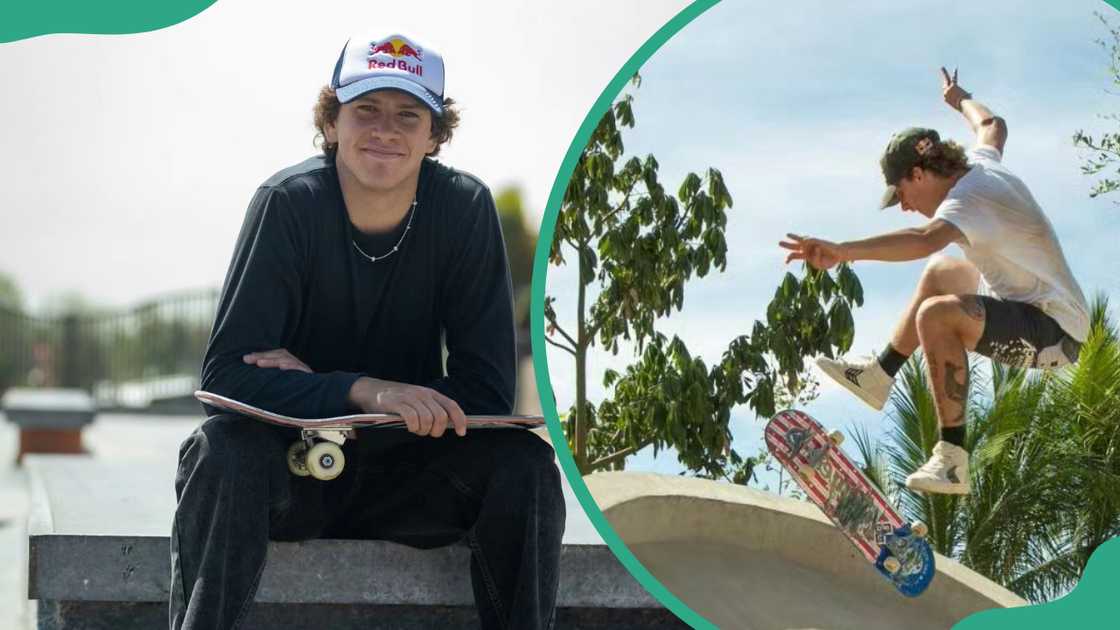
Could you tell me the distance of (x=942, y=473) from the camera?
2762 millimetres

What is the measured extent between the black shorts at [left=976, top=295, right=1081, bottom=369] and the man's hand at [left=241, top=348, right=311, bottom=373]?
1401mm

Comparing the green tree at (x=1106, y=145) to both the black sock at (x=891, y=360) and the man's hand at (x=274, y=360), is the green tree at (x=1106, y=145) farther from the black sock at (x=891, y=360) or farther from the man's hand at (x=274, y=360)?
the man's hand at (x=274, y=360)

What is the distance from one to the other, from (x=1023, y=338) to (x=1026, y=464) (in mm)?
283

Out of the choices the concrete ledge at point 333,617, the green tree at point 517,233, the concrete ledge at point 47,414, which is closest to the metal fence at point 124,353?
the green tree at point 517,233

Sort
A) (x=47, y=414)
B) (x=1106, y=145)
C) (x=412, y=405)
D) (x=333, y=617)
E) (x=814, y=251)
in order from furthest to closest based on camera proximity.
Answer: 1. (x=47, y=414)
2. (x=333, y=617)
3. (x=1106, y=145)
4. (x=814, y=251)
5. (x=412, y=405)

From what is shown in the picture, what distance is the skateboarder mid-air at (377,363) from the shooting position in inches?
95.5

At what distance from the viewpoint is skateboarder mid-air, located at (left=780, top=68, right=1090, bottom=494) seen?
269cm

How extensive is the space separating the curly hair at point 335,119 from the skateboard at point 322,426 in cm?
67

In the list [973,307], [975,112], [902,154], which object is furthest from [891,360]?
[975,112]

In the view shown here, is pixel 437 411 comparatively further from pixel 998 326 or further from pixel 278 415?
pixel 998 326

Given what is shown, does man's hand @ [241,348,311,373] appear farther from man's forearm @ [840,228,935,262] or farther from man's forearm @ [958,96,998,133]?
man's forearm @ [958,96,998,133]

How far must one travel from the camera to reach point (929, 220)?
2688mm

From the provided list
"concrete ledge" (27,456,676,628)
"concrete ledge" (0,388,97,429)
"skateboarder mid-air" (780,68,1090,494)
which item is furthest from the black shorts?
"concrete ledge" (0,388,97,429)

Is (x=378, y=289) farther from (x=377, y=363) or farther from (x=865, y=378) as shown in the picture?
(x=865, y=378)
